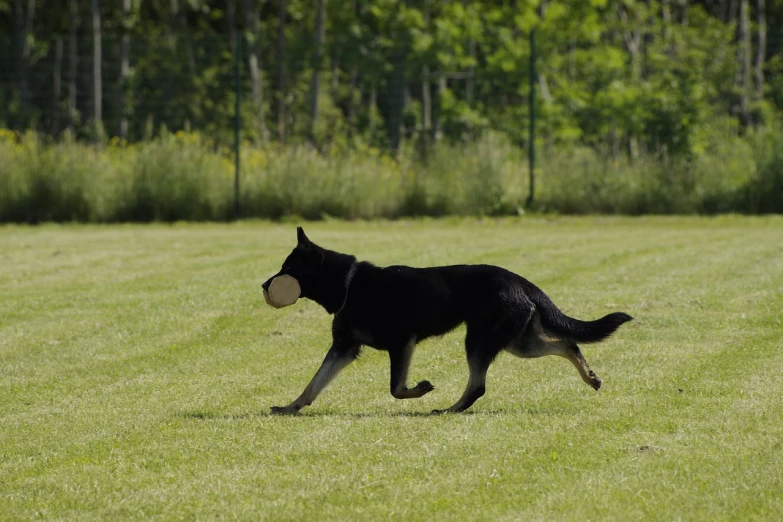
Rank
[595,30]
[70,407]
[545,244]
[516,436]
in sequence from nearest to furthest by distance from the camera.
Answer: [516,436] < [70,407] < [545,244] < [595,30]

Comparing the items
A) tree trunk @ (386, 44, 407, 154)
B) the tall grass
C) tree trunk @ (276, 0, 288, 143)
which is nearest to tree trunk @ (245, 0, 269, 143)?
tree trunk @ (276, 0, 288, 143)

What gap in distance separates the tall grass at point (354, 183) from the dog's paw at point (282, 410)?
13804 mm

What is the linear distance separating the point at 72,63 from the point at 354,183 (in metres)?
8.52

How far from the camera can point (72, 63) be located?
26609 millimetres

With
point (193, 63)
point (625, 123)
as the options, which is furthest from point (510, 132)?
point (193, 63)

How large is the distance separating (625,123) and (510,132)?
6.81ft

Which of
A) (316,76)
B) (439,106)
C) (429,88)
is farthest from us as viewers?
(316,76)

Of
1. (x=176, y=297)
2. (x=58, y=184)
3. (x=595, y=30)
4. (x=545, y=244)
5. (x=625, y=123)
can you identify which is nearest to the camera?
(x=176, y=297)

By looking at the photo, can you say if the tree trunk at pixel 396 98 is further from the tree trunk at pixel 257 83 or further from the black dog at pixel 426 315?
the black dog at pixel 426 315

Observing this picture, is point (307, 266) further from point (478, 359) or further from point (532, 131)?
point (532, 131)

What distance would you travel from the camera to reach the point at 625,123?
76.2ft

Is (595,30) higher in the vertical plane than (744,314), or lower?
higher

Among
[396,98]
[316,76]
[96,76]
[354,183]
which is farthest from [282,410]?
[96,76]

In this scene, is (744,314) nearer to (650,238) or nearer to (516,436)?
(516,436)
